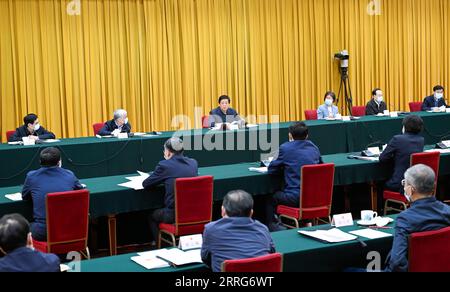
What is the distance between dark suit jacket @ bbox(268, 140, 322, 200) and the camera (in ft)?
20.1

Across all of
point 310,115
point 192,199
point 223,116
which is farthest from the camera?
point 310,115

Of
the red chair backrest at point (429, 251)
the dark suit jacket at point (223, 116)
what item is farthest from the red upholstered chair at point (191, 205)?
the dark suit jacket at point (223, 116)

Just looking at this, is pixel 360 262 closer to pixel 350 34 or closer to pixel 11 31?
pixel 11 31

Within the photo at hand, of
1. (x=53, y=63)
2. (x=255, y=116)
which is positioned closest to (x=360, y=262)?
(x=53, y=63)

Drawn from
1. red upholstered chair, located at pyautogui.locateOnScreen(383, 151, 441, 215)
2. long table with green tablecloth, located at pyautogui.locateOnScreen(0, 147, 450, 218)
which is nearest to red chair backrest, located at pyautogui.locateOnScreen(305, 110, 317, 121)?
long table with green tablecloth, located at pyautogui.locateOnScreen(0, 147, 450, 218)

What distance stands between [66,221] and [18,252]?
199 centimetres

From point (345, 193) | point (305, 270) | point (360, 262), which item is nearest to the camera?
point (305, 270)

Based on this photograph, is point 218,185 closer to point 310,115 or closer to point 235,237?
point 235,237

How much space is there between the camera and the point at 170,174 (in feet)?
18.8

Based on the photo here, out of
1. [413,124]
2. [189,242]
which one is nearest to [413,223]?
[189,242]

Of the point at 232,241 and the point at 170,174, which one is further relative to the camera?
the point at 170,174

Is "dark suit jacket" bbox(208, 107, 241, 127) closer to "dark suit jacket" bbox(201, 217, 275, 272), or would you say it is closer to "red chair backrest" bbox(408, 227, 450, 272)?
"dark suit jacket" bbox(201, 217, 275, 272)

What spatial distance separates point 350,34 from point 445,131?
12.0 ft

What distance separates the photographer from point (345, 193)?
7.41 m
